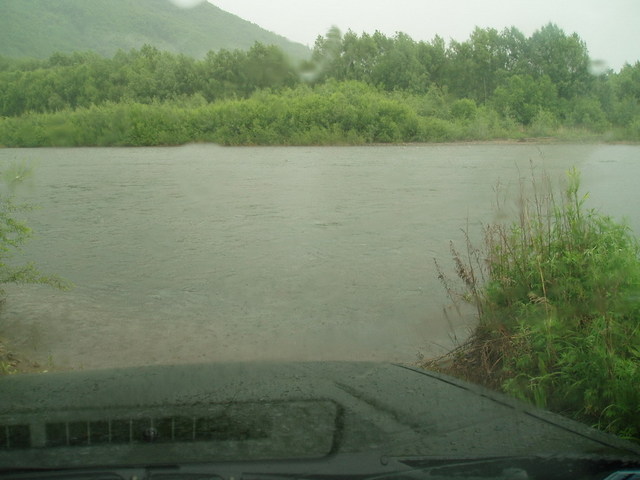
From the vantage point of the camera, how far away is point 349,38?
51.3m

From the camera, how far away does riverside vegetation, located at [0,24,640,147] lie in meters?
33.1

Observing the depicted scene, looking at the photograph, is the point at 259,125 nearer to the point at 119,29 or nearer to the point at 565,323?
the point at 119,29

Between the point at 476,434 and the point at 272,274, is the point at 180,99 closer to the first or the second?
the point at 272,274

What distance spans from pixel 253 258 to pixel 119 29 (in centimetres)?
2472

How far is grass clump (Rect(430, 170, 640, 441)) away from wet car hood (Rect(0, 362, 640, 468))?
53.8 inches

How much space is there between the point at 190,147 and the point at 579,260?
32.1 m

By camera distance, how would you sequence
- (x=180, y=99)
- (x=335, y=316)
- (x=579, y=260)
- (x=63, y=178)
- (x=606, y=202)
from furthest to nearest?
1. (x=180, y=99)
2. (x=63, y=178)
3. (x=606, y=202)
4. (x=335, y=316)
5. (x=579, y=260)

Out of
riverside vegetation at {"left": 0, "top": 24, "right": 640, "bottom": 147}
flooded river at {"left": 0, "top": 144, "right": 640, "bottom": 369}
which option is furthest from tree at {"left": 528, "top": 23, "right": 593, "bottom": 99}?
flooded river at {"left": 0, "top": 144, "right": 640, "bottom": 369}

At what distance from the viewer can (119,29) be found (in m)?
31.3

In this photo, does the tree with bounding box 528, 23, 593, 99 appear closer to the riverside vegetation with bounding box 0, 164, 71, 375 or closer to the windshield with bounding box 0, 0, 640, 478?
the windshield with bounding box 0, 0, 640, 478

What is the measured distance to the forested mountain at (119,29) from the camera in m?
17.3

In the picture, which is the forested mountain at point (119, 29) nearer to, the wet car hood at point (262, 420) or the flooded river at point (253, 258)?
the flooded river at point (253, 258)

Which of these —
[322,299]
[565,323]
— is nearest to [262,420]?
[565,323]

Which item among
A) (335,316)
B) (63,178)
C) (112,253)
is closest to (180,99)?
(63,178)
